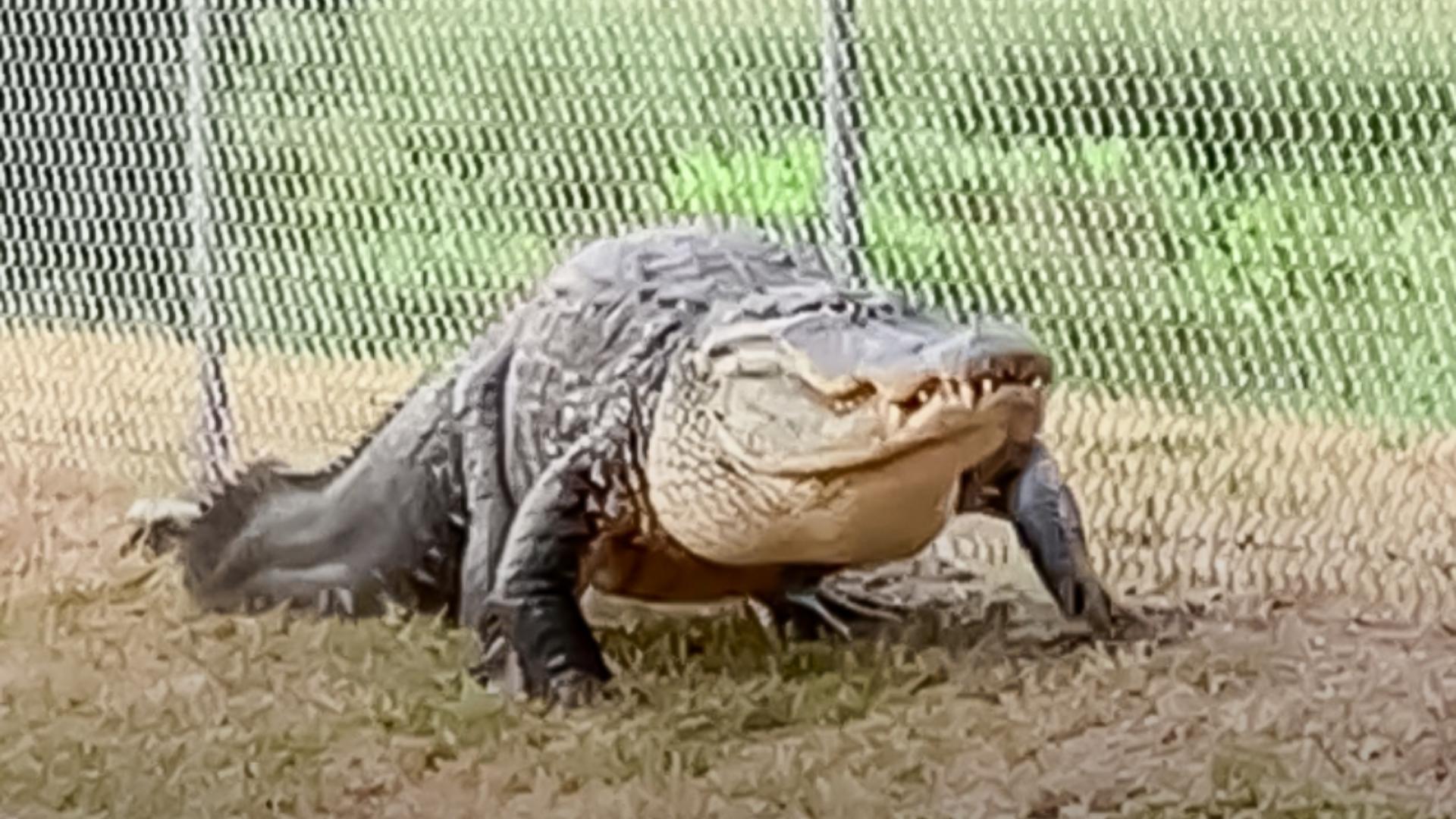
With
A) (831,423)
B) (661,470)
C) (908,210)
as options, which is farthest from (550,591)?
A: (908,210)

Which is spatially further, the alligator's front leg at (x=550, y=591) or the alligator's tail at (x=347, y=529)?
the alligator's tail at (x=347, y=529)

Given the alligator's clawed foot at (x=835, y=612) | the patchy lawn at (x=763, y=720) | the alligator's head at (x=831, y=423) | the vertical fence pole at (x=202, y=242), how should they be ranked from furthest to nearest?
the vertical fence pole at (x=202, y=242), the alligator's clawed foot at (x=835, y=612), the alligator's head at (x=831, y=423), the patchy lawn at (x=763, y=720)

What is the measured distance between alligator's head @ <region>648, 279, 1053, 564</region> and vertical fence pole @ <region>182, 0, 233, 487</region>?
26 cm

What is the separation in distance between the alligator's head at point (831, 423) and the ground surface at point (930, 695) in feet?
0.15

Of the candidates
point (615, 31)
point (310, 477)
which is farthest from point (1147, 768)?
point (310, 477)

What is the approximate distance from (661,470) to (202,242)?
0.99 feet

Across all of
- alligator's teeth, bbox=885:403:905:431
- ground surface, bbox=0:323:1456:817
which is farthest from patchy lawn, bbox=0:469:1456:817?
alligator's teeth, bbox=885:403:905:431

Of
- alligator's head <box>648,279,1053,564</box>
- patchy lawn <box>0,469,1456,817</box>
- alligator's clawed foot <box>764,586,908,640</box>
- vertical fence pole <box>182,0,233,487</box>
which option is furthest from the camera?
vertical fence pole <box>182,0,233,487</box>

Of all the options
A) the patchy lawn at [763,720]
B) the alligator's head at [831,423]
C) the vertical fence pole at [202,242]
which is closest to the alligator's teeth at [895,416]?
the alligator's head at [831,423]

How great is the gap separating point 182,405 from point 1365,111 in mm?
705

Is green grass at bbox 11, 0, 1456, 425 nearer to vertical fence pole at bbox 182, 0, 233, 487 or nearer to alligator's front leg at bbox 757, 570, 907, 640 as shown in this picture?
vertical fence pole at bbox 182, 0, 233, 487

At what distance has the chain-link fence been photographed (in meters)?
1.15

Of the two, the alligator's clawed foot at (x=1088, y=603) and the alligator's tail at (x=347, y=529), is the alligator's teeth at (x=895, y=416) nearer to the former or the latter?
the alligator's clawed foot at (x=1088, y=603)

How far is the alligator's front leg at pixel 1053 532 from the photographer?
4.23ft
